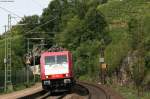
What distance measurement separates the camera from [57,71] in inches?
1565

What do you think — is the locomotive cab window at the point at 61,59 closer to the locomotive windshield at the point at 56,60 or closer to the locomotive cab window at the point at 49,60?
the locomotive windshield at the point at 56,60

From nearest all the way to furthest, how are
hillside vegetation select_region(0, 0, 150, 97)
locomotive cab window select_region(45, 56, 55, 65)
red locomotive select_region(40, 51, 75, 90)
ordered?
red locomotive select_region(40, 51, 75, 90) → hillside vegetation select_region(0, 0, 150, 97) → locomotive cab window select_region(45, 56, 55, 65)

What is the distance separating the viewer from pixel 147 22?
4119 centimetres

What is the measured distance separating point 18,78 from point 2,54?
Result: 18.6 m

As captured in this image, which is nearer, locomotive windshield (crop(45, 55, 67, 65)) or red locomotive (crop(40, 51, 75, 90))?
red locomotive (crop(40, 51, 75, 90))

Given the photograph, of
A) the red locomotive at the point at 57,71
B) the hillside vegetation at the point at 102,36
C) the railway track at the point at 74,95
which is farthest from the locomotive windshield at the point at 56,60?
the hillside vegetation at the point at 102,36

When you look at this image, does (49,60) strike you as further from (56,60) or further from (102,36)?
(102,36)

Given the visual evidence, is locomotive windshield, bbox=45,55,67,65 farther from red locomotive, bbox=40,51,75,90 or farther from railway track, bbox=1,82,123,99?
railway track, bbox=1,82,123,99

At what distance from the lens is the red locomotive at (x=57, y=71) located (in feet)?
130

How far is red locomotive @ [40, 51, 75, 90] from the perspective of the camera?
3953cm

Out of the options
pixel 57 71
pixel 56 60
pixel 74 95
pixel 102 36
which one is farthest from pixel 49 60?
pixel 102 36

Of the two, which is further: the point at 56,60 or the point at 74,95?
the point at 56,60

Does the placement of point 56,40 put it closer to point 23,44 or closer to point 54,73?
point 23,44

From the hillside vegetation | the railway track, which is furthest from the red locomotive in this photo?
the hillside vegetation
